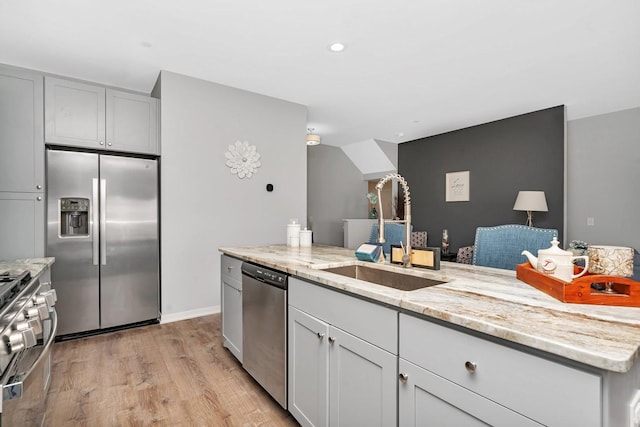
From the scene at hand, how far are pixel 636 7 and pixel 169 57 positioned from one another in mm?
3771

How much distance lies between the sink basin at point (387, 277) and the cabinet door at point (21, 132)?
2.71 m

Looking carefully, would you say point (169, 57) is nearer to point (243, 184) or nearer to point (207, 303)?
point (243, 184)

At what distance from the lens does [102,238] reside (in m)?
3.01

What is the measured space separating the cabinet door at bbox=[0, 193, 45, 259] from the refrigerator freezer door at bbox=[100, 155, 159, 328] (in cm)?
45

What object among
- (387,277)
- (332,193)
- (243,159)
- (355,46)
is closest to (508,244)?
(387,277)

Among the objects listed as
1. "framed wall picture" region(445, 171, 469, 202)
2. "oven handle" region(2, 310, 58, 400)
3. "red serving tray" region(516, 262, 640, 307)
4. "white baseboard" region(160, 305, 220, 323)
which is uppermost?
Answer: "framed wall picture" region(445, 171, 469, 202)

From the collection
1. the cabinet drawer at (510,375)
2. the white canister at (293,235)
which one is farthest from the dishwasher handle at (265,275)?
the cabinet drawer at (510,375)

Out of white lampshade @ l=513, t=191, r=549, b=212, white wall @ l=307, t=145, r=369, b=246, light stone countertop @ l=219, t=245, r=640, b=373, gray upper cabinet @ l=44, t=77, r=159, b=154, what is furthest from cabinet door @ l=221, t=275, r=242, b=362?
white wall @ l=307, t=145, r=369, b=246

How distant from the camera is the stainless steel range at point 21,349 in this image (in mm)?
844

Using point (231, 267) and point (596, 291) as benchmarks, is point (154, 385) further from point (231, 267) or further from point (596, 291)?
point (596, 291)

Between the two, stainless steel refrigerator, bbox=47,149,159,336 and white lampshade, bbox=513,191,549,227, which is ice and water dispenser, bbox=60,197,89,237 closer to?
stainless steel refrigerator, bbox=47,149,159,336

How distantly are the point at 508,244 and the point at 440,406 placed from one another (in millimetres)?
1348

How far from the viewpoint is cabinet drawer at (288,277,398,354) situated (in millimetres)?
1086

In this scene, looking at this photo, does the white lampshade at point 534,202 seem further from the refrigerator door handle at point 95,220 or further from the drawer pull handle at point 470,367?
the refrigerator door handle at point 95,220
